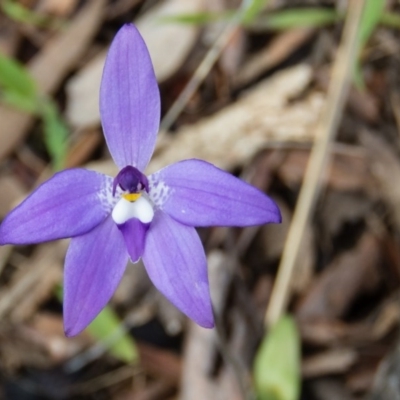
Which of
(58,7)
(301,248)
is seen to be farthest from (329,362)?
(58,7)

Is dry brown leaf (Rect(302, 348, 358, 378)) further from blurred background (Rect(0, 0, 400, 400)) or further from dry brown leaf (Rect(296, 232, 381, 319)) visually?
dry brown leaf (Rect(296, 232, 381, 319))

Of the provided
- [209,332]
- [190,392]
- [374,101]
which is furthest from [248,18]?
[190,392]

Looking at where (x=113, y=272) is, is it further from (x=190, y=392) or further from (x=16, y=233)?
(x=190, y=392)

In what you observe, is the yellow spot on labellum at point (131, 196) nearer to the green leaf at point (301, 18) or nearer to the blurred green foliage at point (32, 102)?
the blurred green foliage at point (32, 102)

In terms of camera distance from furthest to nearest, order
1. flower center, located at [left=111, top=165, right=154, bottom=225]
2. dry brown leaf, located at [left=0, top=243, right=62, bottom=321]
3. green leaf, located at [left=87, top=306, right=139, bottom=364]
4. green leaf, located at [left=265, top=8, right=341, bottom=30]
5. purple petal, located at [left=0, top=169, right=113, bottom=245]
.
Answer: green leaf, located at [left=265, top=8, right=341, bottom=30] → dry brown leaf, located at [left=0, top=243, right=62, bottom=321] → green leaf, located at [left=87, top=306, right=139, bottom=364] → flower center, located at [left=111, top=165, right=154, bottom=225] → purple petal, located at [left=0, top=169, right=113, bottom=245]

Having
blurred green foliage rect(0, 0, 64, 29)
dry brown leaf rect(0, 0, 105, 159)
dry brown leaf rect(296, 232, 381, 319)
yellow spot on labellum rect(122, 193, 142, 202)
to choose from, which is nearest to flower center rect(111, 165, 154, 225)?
yellow spot on labellum rect(122, 193, 142, 202)

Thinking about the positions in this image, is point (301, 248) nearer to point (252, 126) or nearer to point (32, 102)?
point (252, 126)
